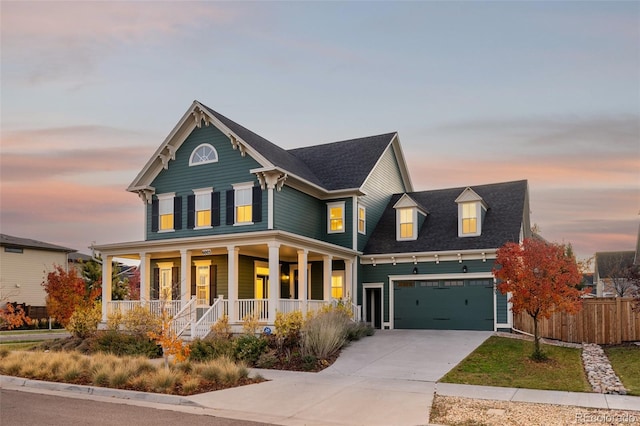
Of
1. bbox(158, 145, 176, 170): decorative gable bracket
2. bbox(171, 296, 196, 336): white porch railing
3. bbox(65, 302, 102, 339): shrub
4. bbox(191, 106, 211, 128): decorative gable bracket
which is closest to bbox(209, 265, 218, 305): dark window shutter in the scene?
bbox(171, 296, 196, 336): white porch railing

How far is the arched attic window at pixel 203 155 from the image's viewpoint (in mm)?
25047

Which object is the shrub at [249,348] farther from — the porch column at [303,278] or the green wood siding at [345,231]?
the green wood siding at [345,231]

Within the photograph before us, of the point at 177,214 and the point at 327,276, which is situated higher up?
the point at 177,214

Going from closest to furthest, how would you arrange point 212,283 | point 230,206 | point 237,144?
point 237,144 < point 230,206 < point 212,283

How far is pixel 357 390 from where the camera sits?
13688mm

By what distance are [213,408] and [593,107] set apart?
18.6m

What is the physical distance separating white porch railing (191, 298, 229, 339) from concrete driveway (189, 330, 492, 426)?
4.64m

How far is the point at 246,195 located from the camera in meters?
24.0

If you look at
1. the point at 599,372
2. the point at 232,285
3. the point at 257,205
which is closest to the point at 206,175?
the point at 257,205

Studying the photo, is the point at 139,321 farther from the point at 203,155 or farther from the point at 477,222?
the point at 477,222

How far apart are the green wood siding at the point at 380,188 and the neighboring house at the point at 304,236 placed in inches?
4.9

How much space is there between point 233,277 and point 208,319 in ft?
5.89

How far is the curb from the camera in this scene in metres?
12.4

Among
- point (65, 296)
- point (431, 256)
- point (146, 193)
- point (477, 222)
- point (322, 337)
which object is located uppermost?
point (146, 193)
